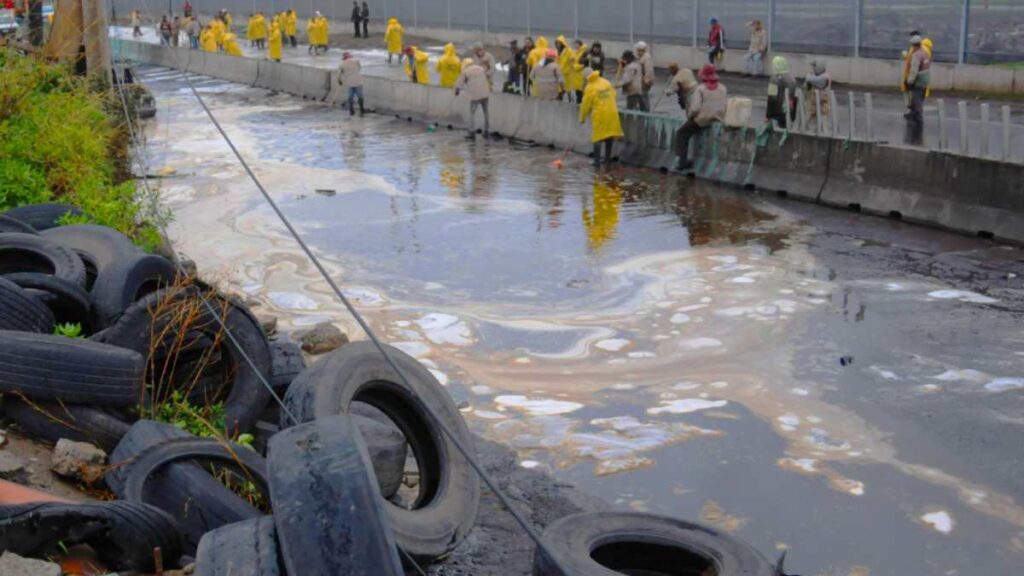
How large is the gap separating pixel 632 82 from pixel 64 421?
66.1 ft

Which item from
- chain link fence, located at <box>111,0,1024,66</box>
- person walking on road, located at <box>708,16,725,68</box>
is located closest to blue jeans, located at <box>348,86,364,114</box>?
chain link fence, located at <box>111,0,1024,66</box>

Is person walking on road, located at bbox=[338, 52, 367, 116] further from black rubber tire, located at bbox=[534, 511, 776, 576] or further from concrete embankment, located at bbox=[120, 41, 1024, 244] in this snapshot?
black rubber tire, located at bbox=[534, 511, 776, 576]

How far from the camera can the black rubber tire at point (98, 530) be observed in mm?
6125

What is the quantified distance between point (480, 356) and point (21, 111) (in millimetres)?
10327

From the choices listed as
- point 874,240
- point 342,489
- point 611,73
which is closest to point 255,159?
point 874,240

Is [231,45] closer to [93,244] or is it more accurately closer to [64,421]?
[93,244]

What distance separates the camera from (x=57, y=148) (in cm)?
1783

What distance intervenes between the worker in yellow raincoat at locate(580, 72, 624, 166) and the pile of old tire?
13.9 metres

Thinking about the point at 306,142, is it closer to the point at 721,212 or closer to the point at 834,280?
the point at 721,212

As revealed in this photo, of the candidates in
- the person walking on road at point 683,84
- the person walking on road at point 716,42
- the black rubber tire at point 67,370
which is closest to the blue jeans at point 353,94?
the person walking on road at point 716,42

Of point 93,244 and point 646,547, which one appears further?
point 93,244

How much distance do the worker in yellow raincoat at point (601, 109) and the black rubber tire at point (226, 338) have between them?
15.4 meters

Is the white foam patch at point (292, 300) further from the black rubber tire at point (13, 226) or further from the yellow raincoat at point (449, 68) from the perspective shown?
the yellow raincoat at point (449, 68)

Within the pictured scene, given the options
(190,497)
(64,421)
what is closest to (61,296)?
(64,421)
